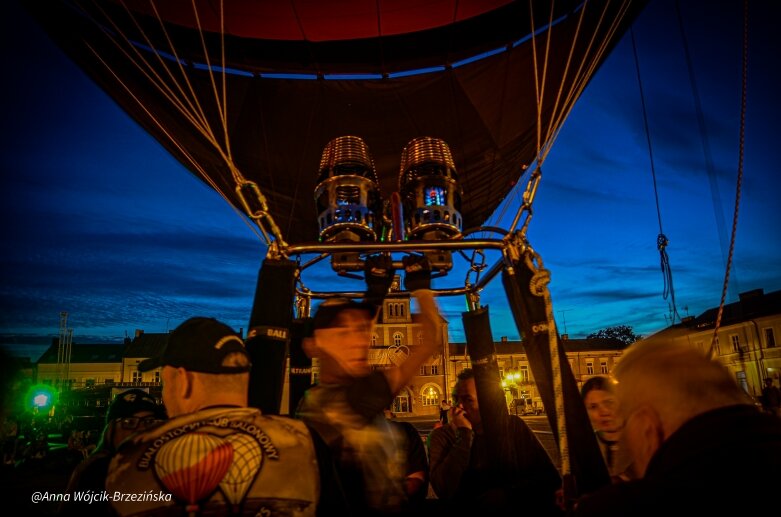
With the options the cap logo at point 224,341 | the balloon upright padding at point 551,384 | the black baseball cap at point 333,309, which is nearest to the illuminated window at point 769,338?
the balloon upright padding at point 551,384

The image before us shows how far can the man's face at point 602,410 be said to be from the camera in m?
2.46

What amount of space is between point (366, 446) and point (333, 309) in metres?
0.57

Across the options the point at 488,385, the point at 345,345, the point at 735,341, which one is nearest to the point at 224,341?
the point at 345,345

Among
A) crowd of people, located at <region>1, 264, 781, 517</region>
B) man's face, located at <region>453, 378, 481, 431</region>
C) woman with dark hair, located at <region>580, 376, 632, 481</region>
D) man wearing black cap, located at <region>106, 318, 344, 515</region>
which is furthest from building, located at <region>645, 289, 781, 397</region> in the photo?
man wearing black cap, located at <region>106, 318, 344, 515</region>

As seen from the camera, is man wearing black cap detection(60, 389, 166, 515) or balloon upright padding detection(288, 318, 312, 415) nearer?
man wearing black cap detection(60, 389, 166, 515)

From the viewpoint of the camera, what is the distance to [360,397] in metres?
1.80

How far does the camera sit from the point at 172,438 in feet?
3.79

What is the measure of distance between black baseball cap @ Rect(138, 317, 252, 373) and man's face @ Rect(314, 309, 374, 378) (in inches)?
21.3

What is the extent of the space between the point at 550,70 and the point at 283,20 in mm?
2146

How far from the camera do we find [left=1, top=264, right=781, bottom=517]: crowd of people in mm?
791

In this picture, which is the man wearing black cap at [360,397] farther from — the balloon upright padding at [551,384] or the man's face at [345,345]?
the balloon upright padding at [551,384]

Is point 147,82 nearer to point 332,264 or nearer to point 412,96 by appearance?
point 412,96

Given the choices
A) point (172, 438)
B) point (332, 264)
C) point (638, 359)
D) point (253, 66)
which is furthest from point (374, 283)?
point (253, 66)

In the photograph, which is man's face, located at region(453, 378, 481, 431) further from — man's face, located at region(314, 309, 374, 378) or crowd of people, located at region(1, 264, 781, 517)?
man's face, located at region(314, 309, 374, 378)
